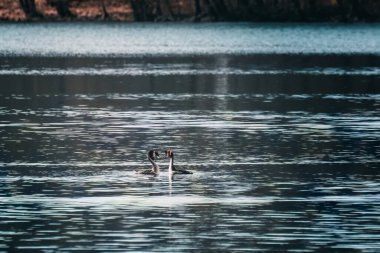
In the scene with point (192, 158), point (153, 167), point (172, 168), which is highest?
point (172, 168)

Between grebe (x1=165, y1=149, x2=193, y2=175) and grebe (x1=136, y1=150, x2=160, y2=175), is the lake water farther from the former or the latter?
grebe (x1=136, y1=150, x2=160, y2=175)

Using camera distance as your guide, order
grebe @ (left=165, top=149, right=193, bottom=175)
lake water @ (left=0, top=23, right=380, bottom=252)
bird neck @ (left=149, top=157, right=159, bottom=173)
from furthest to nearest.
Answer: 1. bird neck @ (left=149, top=157, right=159, bottom=173)
2. grebe @ (left=165, top=149, right=193, bottom=175)
3. lake water @ (left=0, top=23, right=380, bottom=252)

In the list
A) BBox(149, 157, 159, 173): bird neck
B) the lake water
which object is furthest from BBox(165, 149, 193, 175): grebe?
BBox(149, 157, 159, 173): bird neck

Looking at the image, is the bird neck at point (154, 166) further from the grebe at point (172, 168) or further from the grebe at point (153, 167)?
the grebe at point (172, 168)

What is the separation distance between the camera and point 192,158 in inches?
1631

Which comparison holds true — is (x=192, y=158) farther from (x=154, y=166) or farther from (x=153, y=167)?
(x=154, y=166)

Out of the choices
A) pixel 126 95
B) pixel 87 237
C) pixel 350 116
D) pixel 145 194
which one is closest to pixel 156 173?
pixel 145 194

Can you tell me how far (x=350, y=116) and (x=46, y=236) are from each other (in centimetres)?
2818

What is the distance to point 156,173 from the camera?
37.7m

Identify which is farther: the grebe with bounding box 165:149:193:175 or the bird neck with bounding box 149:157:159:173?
the bird neck with bounding box 149:157:159:173

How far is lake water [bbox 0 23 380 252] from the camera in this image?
2958 cm

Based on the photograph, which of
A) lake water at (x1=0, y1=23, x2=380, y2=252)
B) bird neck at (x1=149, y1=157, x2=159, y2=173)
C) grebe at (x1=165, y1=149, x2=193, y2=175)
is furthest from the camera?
bird neck at (x1=149, y1=157, x2=159, y2=173)

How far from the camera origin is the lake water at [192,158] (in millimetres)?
29578

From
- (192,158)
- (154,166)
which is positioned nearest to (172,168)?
(154,166)
